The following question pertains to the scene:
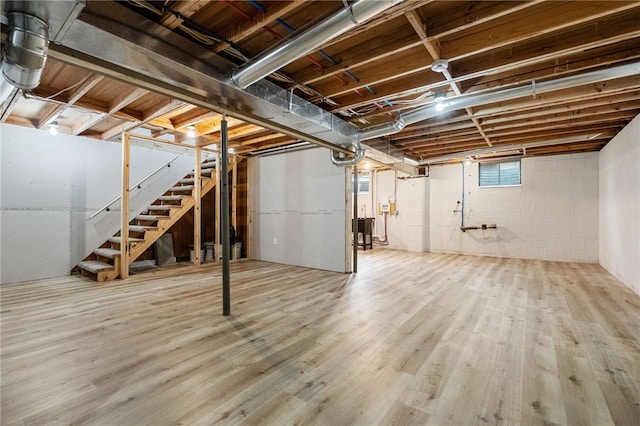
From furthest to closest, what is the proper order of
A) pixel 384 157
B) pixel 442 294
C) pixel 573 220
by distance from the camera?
1. pixel 573 220
2. pixel 384 157
3. pixel 442 294

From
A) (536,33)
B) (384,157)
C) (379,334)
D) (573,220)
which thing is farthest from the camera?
(573,220)

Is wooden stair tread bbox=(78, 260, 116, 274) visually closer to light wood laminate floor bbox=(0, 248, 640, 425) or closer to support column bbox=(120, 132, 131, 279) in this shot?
support column bbox=(120, 132, 131, 279)

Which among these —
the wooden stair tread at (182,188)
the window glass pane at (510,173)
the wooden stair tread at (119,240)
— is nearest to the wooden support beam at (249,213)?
the wooden stair tread at (182,188)

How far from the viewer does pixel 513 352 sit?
7.20 feet

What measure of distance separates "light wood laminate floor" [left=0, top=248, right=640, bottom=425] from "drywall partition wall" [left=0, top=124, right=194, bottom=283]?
0.76 metres

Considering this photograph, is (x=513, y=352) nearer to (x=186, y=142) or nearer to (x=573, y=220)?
(x=573, y=220)

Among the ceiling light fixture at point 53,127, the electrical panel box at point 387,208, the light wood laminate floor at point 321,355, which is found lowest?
the light wood laminate floor at point 321,355

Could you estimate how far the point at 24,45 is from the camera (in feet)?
5.23

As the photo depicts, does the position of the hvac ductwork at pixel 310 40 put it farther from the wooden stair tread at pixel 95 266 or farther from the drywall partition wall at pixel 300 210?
the wooden stair tread at pixel 95 266

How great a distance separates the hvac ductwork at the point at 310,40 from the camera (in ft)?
5.47

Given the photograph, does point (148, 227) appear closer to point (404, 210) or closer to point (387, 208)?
point (387, 208)

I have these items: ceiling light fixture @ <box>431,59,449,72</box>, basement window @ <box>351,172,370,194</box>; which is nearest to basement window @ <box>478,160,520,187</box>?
basement window @ <box>351,172,370,194</box>

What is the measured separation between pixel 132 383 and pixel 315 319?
1545 millimetres

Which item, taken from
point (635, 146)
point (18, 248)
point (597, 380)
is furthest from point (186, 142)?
point (635, 146)
